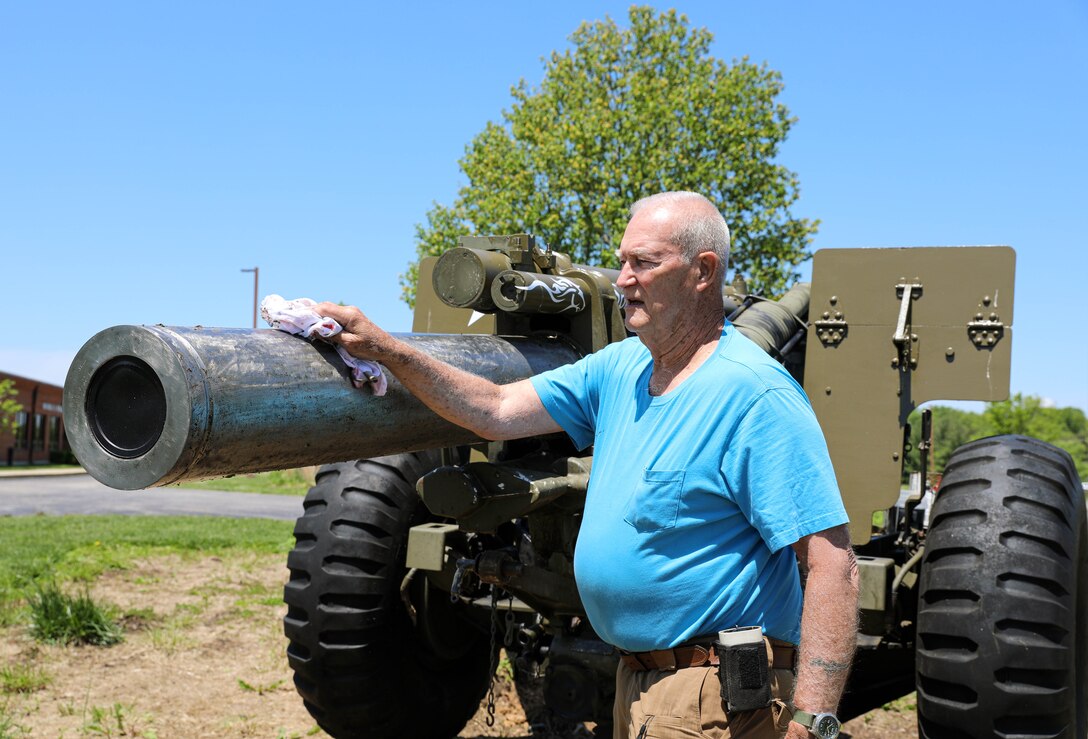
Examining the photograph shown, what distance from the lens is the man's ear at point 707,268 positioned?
2537mm

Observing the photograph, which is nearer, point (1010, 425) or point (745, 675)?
point (745, 675)

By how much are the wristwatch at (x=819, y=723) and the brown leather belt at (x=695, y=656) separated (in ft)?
0.56

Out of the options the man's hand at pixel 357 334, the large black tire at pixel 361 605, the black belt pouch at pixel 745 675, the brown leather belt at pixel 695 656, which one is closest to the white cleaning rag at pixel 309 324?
the man's hand at pixel 357 334

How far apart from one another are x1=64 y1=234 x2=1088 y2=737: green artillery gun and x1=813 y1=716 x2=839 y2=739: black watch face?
1.19m

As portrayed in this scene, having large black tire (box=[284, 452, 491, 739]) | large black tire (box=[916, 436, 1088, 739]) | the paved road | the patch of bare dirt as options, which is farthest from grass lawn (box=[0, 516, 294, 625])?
large black tire (box=[916, 436, 1088, 739])

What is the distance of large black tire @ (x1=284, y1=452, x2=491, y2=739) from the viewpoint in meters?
4.88

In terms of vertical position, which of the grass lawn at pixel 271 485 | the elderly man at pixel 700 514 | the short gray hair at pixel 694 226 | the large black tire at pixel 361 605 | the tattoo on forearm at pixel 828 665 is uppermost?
the short gray hair at pixel 694 226

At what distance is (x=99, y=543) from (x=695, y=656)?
31.5 feet

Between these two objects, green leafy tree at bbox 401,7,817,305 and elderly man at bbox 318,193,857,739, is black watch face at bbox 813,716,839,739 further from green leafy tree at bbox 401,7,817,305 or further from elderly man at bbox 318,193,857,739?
green leafy tree at bbox 401,7,817,305

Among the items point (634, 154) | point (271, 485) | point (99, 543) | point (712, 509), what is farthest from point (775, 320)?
point (271, 485)

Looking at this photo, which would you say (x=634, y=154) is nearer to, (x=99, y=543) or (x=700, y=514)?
(x=99, y=543)

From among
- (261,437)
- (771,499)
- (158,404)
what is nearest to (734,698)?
(771,499)

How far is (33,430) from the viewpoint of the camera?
47531mm

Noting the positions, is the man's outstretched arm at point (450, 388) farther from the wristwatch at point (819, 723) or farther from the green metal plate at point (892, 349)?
the green metal plate at point (892, 349)
